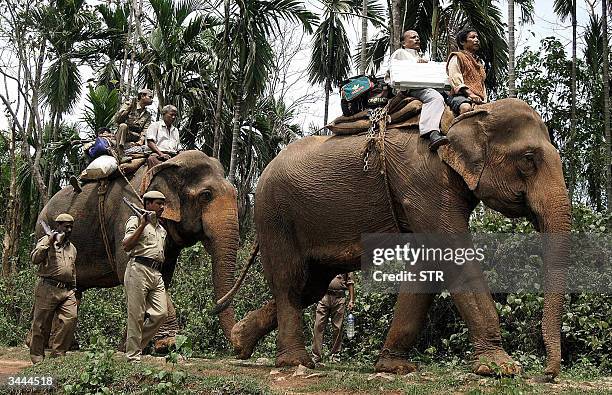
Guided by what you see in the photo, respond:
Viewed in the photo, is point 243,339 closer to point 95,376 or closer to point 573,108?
point 95,376

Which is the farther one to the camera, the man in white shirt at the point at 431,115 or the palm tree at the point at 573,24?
the palm tree at the point at 573,24

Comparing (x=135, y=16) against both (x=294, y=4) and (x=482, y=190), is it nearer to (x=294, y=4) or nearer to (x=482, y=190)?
(x=294, y=4)

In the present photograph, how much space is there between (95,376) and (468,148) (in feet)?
11.8

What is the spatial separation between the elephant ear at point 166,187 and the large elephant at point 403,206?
6.13 feet

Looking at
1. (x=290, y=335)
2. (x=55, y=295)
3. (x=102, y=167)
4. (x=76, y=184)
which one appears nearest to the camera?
(x=290, y=335)

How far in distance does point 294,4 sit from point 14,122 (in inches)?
356

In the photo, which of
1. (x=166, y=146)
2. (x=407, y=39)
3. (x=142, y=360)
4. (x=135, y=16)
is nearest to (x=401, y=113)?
(x=407, y=39)

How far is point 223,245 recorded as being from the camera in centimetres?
994

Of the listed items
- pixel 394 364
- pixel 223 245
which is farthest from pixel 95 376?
pixel 223 245

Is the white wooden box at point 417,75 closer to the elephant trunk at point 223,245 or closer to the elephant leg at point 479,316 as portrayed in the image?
the elephant leg at point 479,316

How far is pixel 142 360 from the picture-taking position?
828 cm

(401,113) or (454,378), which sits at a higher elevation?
(401,113)

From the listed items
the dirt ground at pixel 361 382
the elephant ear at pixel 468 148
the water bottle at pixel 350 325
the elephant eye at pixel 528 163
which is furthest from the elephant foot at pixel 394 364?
the water bottle at pixel 350 325

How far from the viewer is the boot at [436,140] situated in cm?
711
